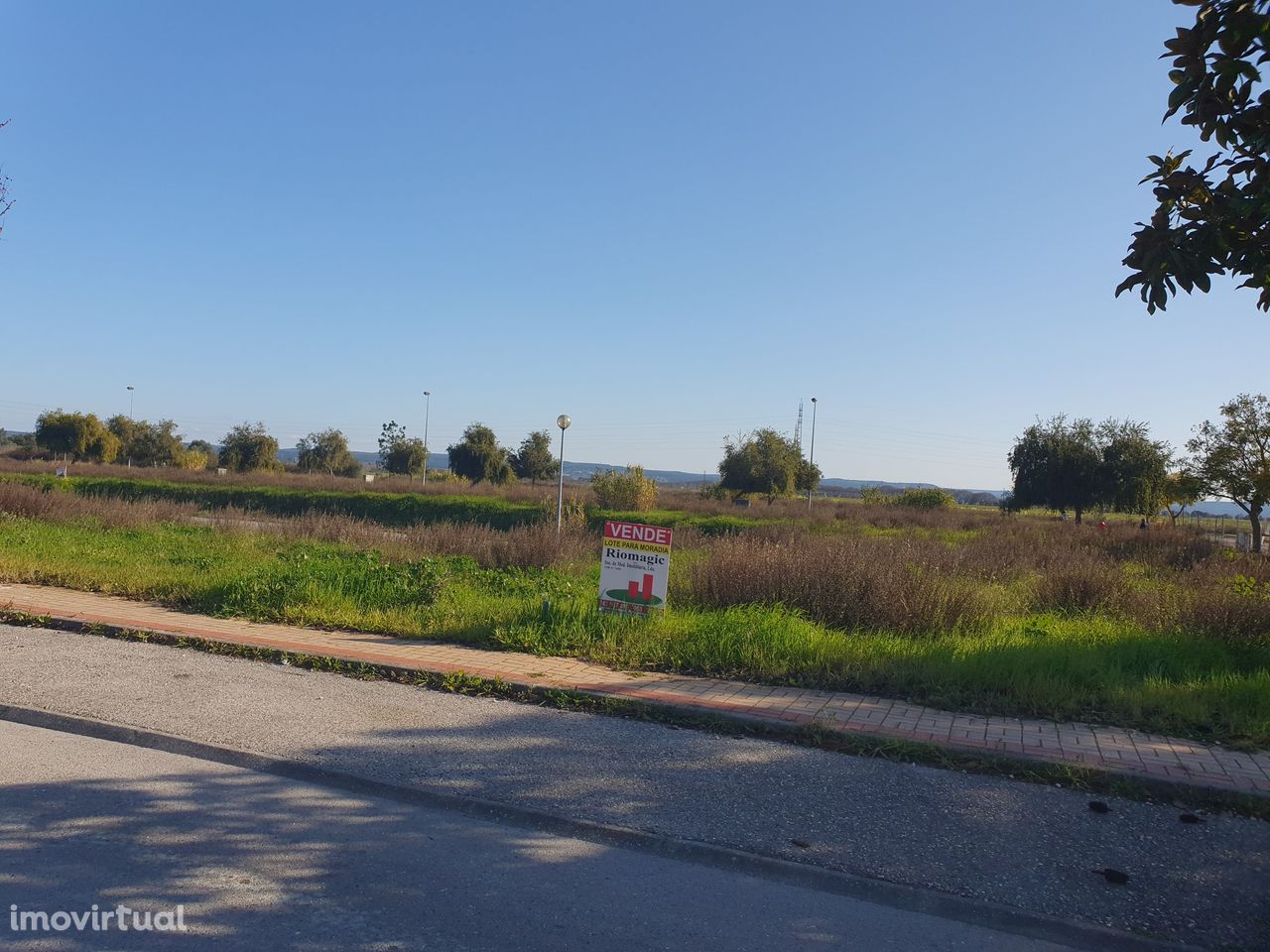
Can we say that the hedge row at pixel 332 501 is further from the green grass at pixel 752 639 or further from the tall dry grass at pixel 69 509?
the green grass at pixel 752 639

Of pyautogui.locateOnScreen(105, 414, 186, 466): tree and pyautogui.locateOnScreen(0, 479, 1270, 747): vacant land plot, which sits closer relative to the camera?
pyautogui.locateOnScreen(0, 479, 1270, 747): vacant land plot

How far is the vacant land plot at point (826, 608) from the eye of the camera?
7297 mm

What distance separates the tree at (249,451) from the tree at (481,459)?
42.3ft

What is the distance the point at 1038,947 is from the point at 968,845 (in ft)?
2.55

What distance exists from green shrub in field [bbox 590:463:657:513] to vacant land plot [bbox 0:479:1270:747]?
66.0 ft

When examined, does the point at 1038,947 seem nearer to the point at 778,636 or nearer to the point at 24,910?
the point at 24,910

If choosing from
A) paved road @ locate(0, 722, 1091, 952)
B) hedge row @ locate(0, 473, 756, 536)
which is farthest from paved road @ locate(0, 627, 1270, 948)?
hedge row @ locate(0, 473, 756, 536)

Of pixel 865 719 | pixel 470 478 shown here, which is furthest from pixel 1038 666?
pixel 470 478

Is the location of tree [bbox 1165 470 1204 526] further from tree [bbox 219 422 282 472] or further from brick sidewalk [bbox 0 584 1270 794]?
tree [bbox 219 422 282 472]

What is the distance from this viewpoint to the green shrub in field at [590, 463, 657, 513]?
1431 inches

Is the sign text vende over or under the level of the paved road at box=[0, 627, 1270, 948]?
over

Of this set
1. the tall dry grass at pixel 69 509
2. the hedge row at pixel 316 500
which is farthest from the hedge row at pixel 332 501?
the tall dry grass at pixel 69 509

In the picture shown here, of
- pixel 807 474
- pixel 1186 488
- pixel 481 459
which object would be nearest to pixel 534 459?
pixel 481 459

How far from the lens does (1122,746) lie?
5.98 m
